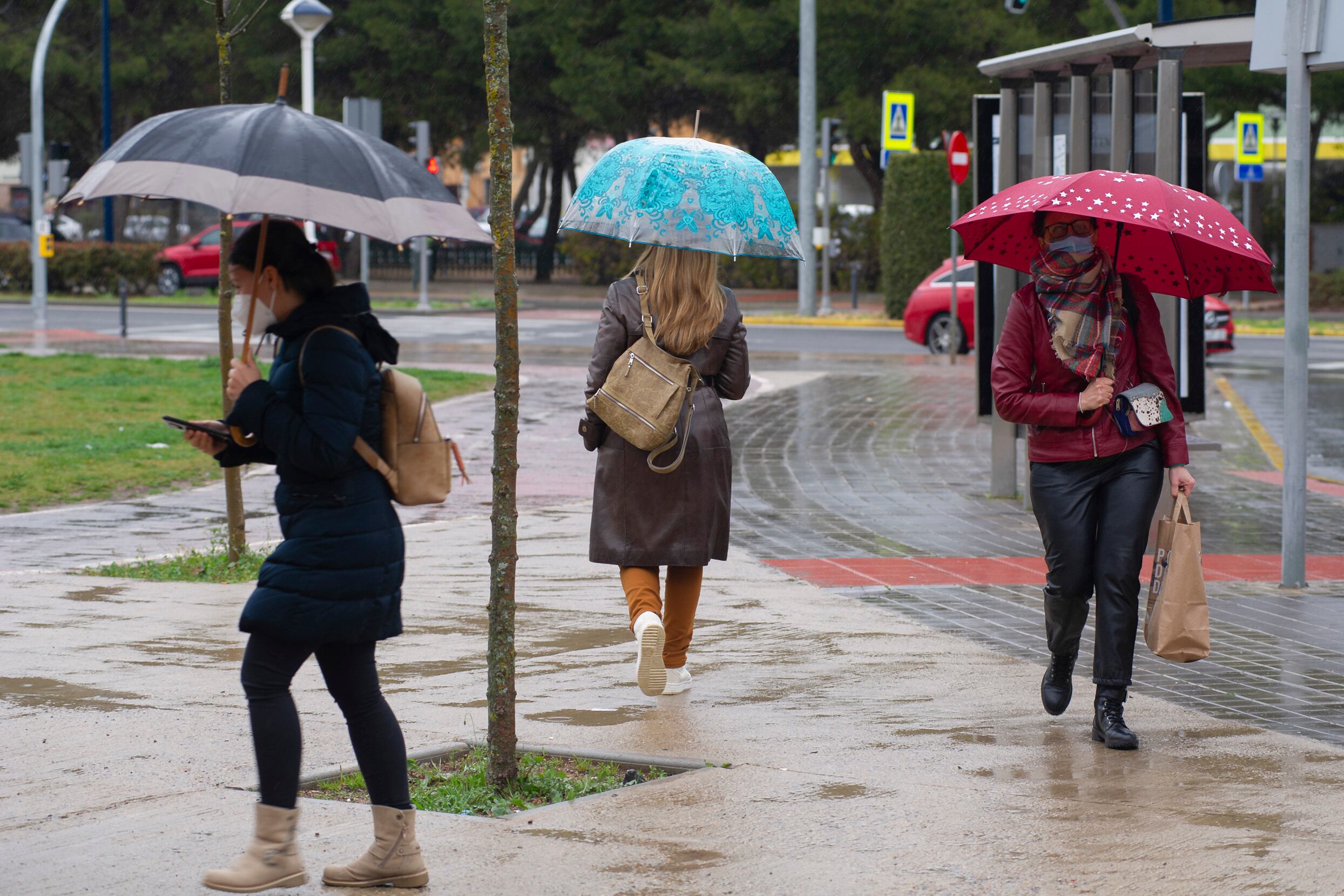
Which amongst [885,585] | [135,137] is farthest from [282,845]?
[885,585]

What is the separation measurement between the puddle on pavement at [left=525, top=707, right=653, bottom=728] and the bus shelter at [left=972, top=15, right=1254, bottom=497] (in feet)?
14.9

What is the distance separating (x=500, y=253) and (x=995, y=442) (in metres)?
7.25

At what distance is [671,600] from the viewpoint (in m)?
6.04

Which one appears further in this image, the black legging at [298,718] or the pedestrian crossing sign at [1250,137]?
the pedestrian crossing sign at [1250,137]

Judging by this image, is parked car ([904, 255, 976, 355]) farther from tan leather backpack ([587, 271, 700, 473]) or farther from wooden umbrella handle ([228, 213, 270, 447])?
wooden umbrella handle ([228, 213, 270, 447])

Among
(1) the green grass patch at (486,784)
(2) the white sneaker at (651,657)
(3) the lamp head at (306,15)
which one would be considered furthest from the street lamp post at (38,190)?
(1) the green grass patch at (486,784)

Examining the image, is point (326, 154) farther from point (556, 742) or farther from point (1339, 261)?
point (1339, 261)

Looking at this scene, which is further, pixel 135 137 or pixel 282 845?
pixel 135 137

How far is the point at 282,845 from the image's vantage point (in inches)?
155

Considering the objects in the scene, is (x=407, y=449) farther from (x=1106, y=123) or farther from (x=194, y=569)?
(x=1106, y=123)

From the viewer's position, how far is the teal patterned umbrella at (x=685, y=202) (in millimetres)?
5594

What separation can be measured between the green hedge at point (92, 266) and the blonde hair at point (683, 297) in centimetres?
3521

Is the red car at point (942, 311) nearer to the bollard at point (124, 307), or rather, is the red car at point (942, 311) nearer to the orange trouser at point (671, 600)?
the bollard at point (124, 307)

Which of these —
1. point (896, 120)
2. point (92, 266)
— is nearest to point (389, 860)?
point (896, 120)
